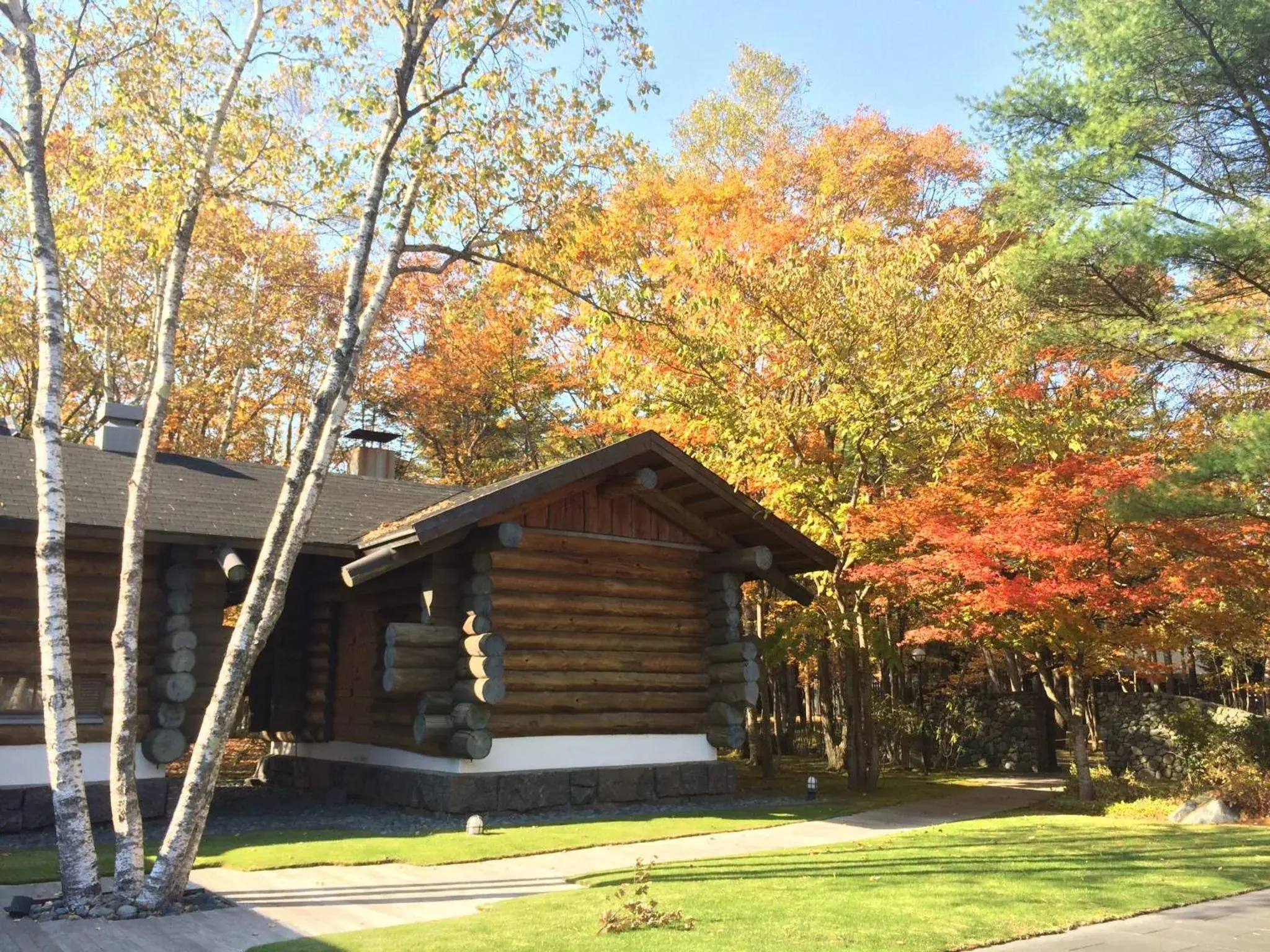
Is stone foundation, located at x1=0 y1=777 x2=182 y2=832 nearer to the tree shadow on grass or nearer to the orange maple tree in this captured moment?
the tree shadow on grass

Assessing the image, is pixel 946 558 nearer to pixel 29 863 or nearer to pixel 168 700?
pixel 168 700

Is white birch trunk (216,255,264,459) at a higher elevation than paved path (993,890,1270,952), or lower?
higher

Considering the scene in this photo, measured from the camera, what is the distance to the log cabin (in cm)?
1217

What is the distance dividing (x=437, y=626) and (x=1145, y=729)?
14143mm

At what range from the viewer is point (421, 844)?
1091cm

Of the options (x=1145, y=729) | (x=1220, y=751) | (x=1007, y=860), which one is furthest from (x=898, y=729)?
(x=1007, y=860)

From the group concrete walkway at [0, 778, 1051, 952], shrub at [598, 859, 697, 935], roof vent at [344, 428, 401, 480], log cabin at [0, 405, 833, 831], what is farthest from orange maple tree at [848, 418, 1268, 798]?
roof vent at [344, 428, 401, 480]

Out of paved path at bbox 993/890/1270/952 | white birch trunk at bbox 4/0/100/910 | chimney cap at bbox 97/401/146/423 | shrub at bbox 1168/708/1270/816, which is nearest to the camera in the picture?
paved path at bbox 993/890/1270/952

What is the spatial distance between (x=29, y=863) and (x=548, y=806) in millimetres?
6512

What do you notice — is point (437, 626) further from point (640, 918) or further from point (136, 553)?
point (640, 918)

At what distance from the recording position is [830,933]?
6.78 meters

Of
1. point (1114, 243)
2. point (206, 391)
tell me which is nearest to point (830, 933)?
point (1114, 243)

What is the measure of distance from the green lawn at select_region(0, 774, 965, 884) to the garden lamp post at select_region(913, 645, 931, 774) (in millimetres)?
10430

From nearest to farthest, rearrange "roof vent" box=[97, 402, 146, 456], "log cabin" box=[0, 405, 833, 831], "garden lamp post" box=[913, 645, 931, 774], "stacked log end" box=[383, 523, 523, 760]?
1. "log cabin" box=[0, 405, 833, 831]
2. "stacked log end" box=[383, 523, 523, 760]
3. "roof vent" box=[97, 402, 146, 456]
4. "garden lamp post" box=[913, 645, 931, 774]
